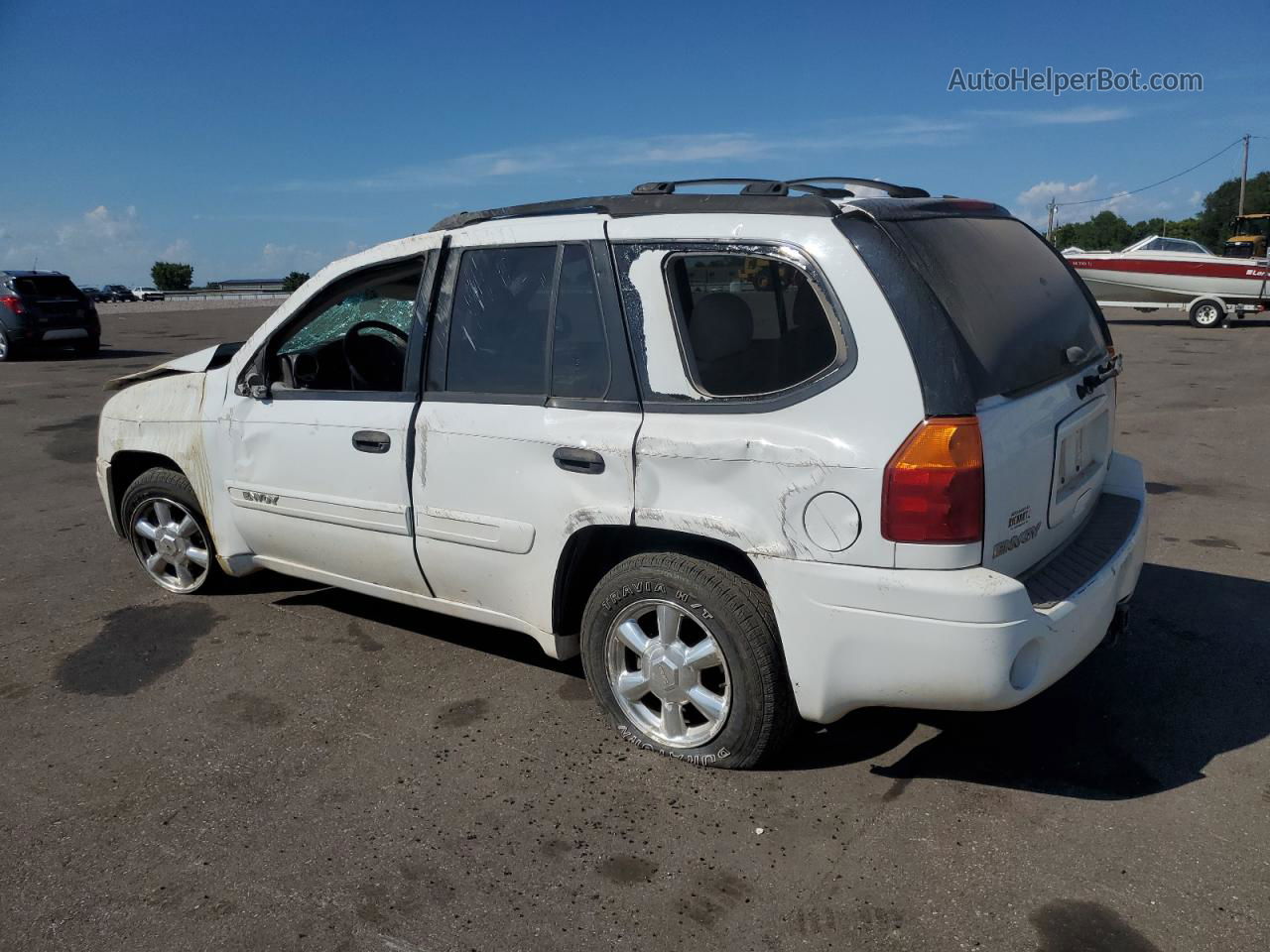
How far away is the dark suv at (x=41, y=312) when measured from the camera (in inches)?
690

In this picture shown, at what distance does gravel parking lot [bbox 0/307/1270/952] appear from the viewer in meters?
2.61

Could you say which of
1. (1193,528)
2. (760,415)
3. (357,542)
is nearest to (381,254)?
(357,542)

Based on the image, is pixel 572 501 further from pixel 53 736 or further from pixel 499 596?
pixel 53 736

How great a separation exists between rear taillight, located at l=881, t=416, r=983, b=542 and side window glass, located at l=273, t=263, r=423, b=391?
218 cm

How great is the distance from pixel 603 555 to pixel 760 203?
132 centimetres

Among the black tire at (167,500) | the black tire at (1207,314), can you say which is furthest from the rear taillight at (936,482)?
the black tire at (1207,314)

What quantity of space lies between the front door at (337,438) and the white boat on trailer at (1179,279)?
1984 centimetres

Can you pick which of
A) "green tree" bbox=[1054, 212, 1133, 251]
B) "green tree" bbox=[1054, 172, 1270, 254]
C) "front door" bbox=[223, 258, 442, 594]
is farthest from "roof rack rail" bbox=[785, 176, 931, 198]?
"green tree" bbox=[1054, 212, 1133, 251]

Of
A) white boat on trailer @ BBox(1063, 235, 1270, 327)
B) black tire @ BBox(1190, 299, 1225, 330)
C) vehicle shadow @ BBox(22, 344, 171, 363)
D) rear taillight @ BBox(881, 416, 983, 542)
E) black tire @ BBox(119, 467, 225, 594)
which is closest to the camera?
rear taillight @ BBox(881, 416, 983, 542)

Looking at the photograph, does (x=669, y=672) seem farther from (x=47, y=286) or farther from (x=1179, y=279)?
(x=1179, y=279)

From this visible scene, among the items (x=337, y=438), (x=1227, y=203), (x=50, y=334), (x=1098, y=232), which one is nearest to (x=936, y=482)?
(x=337, y=438)

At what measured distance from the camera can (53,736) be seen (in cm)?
368

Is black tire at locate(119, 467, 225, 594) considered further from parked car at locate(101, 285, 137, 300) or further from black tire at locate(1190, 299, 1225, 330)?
parked car at locate(101, 285, 137, 300)

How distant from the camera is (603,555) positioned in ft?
11.8
